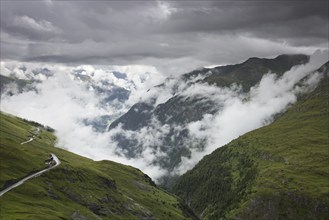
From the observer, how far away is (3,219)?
17825 centimetres

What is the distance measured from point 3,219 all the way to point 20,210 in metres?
20.1

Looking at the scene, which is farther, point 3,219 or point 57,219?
point 57,219

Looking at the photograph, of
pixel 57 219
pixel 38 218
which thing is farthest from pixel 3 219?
pixel 57 219

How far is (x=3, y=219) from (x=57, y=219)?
27.5 metres

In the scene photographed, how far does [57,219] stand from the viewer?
19975 cm

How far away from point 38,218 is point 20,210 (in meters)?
15.8

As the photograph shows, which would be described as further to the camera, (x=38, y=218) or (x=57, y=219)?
(x=57, y=219)

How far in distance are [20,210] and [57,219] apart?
54.5 feet

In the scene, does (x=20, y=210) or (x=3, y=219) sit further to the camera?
(x=20, y=210)

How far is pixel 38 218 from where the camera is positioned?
187125 millimetres

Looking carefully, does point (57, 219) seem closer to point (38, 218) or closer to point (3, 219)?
point (38, 218)

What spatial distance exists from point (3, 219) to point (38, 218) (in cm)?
1454
